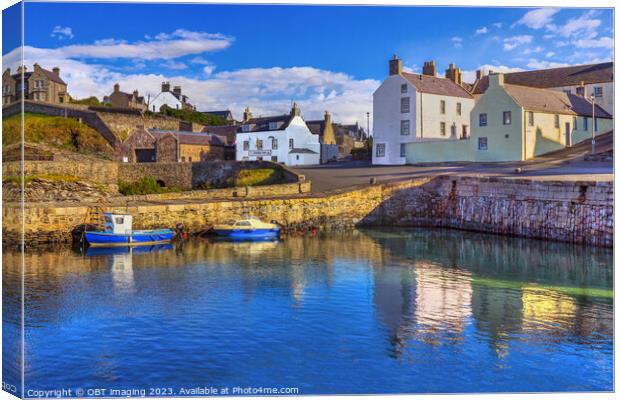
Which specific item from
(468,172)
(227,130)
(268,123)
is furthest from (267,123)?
(468,172)

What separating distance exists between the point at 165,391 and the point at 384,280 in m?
7.26

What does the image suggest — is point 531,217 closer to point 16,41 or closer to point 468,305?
point 468,305

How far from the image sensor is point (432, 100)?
2952cm

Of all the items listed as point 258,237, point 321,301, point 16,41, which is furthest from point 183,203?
point 16,41

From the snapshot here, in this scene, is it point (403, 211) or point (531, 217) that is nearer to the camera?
point (531, 217)

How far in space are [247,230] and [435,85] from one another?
15.3 metres

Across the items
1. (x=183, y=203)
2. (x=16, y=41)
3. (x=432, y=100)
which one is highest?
(x=432, y=100)

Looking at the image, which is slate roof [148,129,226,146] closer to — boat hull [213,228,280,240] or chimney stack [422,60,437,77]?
chimney stack [422,60,437,77]

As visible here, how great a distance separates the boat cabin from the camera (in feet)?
55.9

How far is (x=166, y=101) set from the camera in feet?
153

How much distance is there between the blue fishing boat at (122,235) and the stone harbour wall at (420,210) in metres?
0.66

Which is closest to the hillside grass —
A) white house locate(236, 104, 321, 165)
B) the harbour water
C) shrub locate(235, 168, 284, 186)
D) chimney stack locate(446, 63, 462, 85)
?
white house locate(236, 104, 321, 165)

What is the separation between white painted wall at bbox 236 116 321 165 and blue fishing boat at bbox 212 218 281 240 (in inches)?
655

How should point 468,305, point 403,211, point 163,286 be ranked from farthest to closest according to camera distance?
point 403,211 → point 163,286 → point 468,305
